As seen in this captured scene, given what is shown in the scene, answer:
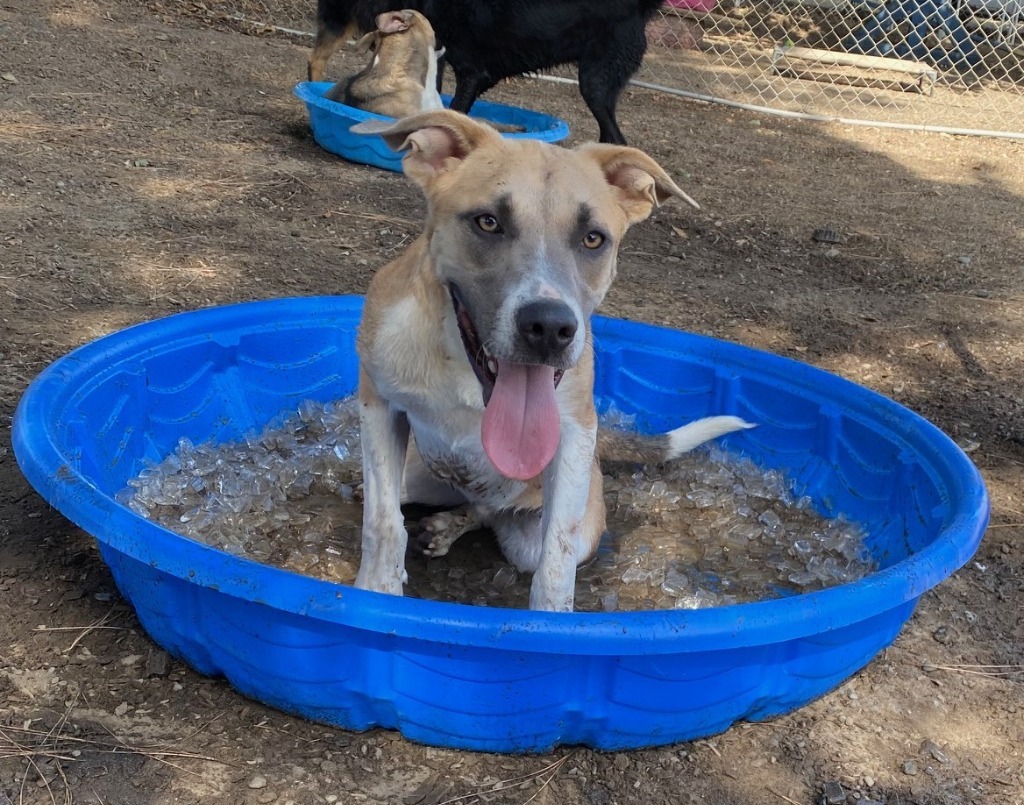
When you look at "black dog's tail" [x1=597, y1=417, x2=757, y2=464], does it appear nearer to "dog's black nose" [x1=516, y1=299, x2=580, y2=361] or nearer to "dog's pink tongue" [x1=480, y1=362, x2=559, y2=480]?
"dog's pink tongue" [x1=480, y1=362, x2=559, y2=480]

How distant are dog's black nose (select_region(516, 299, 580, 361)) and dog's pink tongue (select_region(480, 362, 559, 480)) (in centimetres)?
25

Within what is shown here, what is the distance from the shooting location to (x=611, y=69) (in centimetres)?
809

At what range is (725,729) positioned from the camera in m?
2.82

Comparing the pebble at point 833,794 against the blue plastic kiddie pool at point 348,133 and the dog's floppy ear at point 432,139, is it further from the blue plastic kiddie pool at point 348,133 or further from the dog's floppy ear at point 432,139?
the blue plastic kiddie pool at point 348,133

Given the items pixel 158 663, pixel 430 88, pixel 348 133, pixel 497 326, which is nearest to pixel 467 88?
pixel 430 88

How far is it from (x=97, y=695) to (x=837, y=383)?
9.80 feet

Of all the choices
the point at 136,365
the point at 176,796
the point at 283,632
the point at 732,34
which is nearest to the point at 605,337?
the point at 136,365

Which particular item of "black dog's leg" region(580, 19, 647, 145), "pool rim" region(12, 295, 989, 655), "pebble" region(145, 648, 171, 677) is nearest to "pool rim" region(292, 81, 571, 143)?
"black dog's leg" region(580, 19, 647, 145)

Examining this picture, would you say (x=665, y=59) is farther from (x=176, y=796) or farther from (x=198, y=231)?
(x=176, y=796)

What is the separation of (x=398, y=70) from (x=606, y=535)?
5291 millimetres

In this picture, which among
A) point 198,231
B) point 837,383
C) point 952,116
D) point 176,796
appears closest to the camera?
point 176,796

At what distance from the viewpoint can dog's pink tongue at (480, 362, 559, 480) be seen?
113 inches

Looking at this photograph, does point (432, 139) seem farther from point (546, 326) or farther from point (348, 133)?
point (348, 133)

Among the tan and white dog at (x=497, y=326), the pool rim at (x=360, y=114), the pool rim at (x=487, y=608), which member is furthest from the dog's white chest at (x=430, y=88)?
the pool rim at (x=487, y=608)
